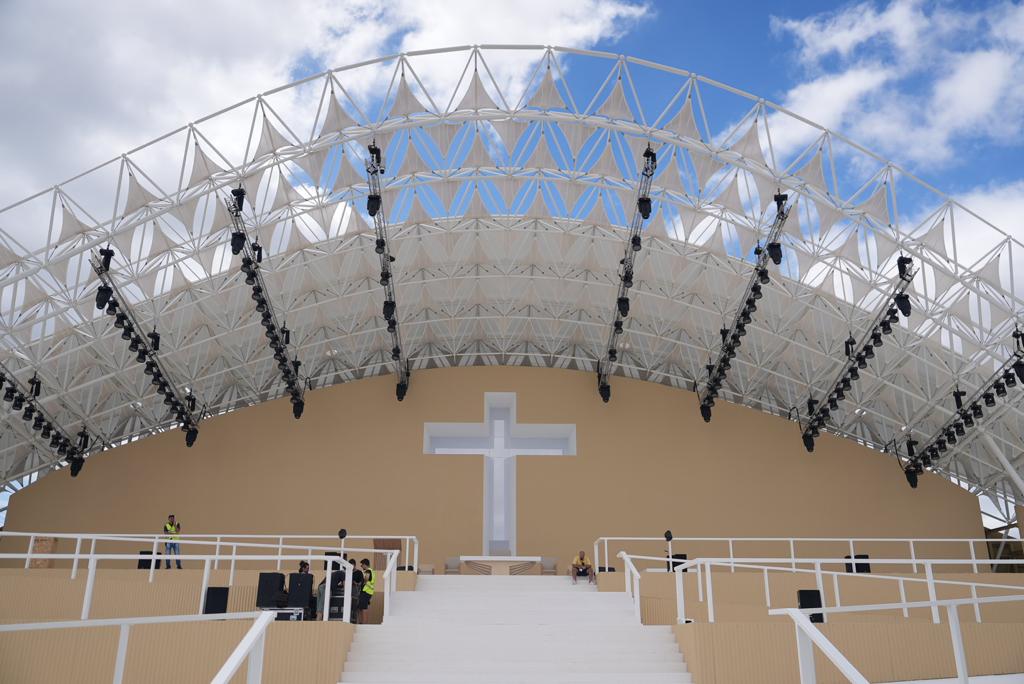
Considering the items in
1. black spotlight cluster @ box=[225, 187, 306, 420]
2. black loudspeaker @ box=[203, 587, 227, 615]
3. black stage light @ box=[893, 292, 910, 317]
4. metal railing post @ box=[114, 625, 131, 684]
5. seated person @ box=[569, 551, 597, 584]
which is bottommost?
metal railing post @ box=[114, 625, 131, 684]

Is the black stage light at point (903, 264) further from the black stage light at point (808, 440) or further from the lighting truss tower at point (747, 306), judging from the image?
the black stage light at point (808, 440)

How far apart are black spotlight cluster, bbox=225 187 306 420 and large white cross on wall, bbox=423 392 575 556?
16.6ft

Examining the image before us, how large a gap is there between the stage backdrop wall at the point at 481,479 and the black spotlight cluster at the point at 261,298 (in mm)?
1623

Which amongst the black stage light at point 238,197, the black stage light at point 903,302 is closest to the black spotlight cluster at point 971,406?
the black stage light at point 903,302

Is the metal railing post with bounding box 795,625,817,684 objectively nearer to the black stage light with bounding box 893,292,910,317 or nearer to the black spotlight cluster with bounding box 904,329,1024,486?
the black stage light with bounding box 893,292,910,317

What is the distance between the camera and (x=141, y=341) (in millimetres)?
25469

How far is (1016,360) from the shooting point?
23.6 m

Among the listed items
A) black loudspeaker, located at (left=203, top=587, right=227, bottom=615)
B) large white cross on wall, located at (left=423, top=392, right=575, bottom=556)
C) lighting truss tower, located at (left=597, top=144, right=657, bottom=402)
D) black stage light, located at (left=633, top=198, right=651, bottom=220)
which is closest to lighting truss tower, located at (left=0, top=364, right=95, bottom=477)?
large white cross on wall, located at (left=423, top=392, right=575, bottom=556)

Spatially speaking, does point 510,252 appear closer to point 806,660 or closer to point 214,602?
point 214,602

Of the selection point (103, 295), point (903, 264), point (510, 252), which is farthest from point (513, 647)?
point (510, 252)

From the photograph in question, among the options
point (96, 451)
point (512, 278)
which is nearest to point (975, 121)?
point (512, 278)

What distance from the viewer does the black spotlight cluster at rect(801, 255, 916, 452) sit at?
23.2 m

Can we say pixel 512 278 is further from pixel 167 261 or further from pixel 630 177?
pixel 167 261

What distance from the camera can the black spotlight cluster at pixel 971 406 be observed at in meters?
23.6
